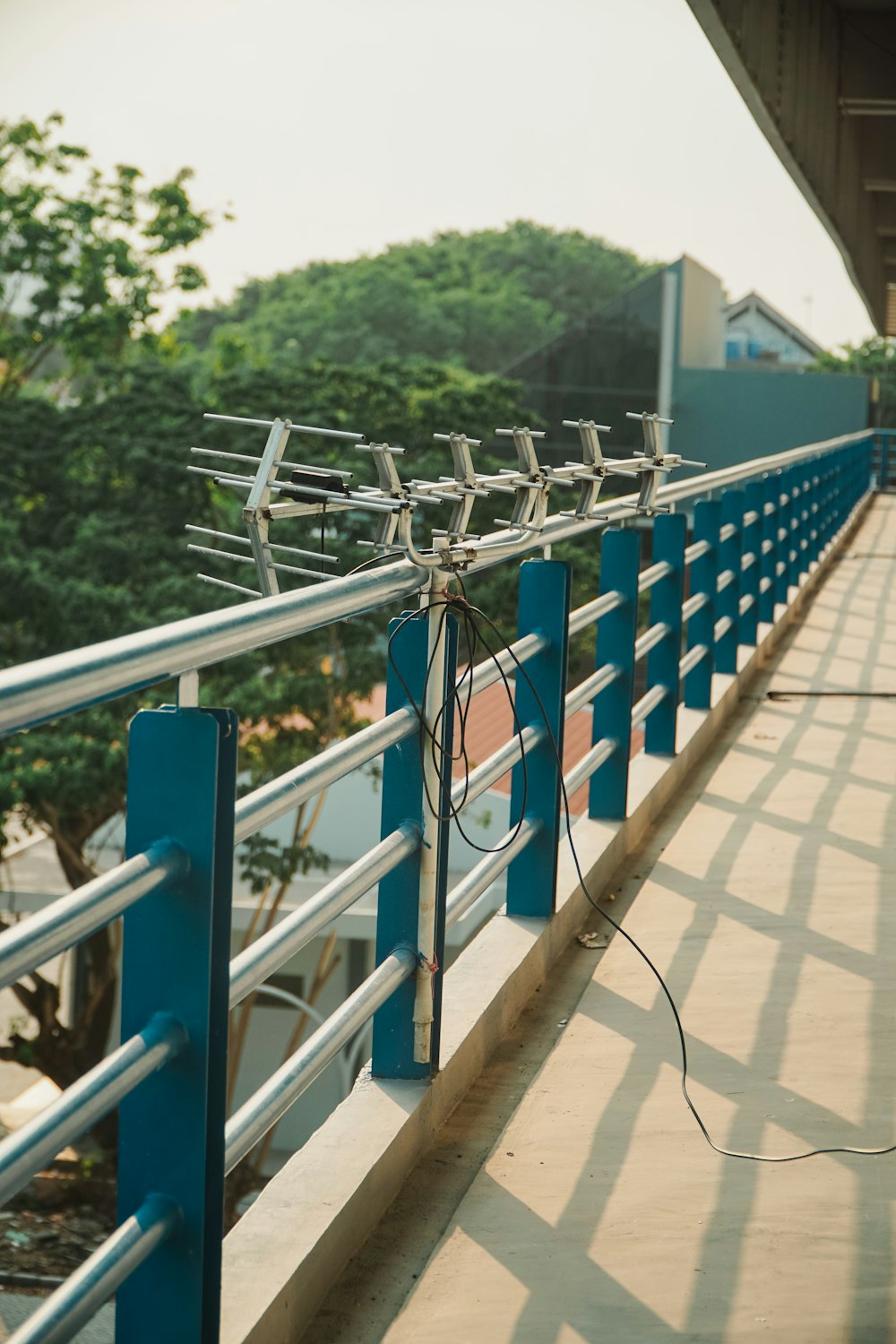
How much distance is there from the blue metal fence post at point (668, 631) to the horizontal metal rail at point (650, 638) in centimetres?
3

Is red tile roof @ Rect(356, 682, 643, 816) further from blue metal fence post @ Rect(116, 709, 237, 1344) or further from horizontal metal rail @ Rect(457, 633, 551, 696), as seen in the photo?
blue metal fence post @ Rect(116, 709, 237, 1344)

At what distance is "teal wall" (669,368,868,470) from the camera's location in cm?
3606

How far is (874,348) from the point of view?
9312cm

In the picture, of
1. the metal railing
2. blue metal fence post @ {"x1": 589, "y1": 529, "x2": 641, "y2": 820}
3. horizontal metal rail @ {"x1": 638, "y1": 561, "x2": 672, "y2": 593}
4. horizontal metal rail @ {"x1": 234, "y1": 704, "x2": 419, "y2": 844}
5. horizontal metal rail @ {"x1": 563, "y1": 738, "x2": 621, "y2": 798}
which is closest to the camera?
the metal railing

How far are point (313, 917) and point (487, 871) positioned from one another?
1225 millimetres

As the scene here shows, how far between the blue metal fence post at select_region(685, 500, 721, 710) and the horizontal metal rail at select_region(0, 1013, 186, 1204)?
5534 millimetres

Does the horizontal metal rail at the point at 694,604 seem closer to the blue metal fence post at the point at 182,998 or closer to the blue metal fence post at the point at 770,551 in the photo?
the blue metal fence post at the point at 770,551

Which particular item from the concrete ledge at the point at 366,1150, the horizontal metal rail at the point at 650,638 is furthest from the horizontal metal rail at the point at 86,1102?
the horizontal metal rail at the point at 650,638

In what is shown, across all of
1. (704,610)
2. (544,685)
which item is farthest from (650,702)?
(544,685)

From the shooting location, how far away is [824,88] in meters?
11.4

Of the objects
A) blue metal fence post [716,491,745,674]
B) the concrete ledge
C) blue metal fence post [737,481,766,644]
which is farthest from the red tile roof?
the concrete ledge

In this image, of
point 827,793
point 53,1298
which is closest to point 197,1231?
point 53,1298

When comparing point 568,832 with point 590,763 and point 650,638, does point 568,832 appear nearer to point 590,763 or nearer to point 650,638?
point 590,763

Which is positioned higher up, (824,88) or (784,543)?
(824,88)
